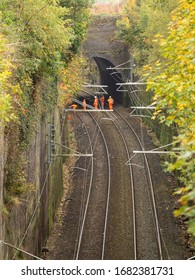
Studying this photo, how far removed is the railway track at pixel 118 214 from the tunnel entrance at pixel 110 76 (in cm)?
1411

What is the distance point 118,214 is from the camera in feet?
65.0

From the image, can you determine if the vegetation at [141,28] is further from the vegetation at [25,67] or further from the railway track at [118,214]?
the vegetation at [25,67]

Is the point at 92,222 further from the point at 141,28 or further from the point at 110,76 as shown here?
the point at 110,76

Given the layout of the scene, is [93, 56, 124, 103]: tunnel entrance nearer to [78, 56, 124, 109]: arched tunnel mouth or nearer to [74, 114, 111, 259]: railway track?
[78, 56, 124, 109]: arched tunnel mouth

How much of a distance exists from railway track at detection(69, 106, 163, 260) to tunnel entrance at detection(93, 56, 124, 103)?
555 inches

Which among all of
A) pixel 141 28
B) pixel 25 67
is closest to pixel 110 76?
pixel 141 28

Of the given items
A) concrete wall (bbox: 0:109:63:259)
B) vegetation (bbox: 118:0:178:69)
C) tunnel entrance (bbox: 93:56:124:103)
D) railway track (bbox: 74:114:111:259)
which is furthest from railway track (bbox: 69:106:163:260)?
tunnel entrance (bbox: 93:56:124:103)

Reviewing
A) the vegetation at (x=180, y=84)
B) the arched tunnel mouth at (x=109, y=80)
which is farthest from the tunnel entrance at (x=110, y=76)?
the vegetation at (x=180, y=84)

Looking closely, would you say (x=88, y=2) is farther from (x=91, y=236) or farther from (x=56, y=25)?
(x=91, y=236)

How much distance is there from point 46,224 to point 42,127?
11.8 ft

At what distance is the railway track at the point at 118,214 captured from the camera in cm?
1675

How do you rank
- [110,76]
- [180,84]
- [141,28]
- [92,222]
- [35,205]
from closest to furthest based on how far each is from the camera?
[180,84]
[35,205]
[92,222]
[141,28]
[110,76]

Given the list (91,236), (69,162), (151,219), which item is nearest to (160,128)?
(69,162)

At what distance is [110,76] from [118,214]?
84.2ft
